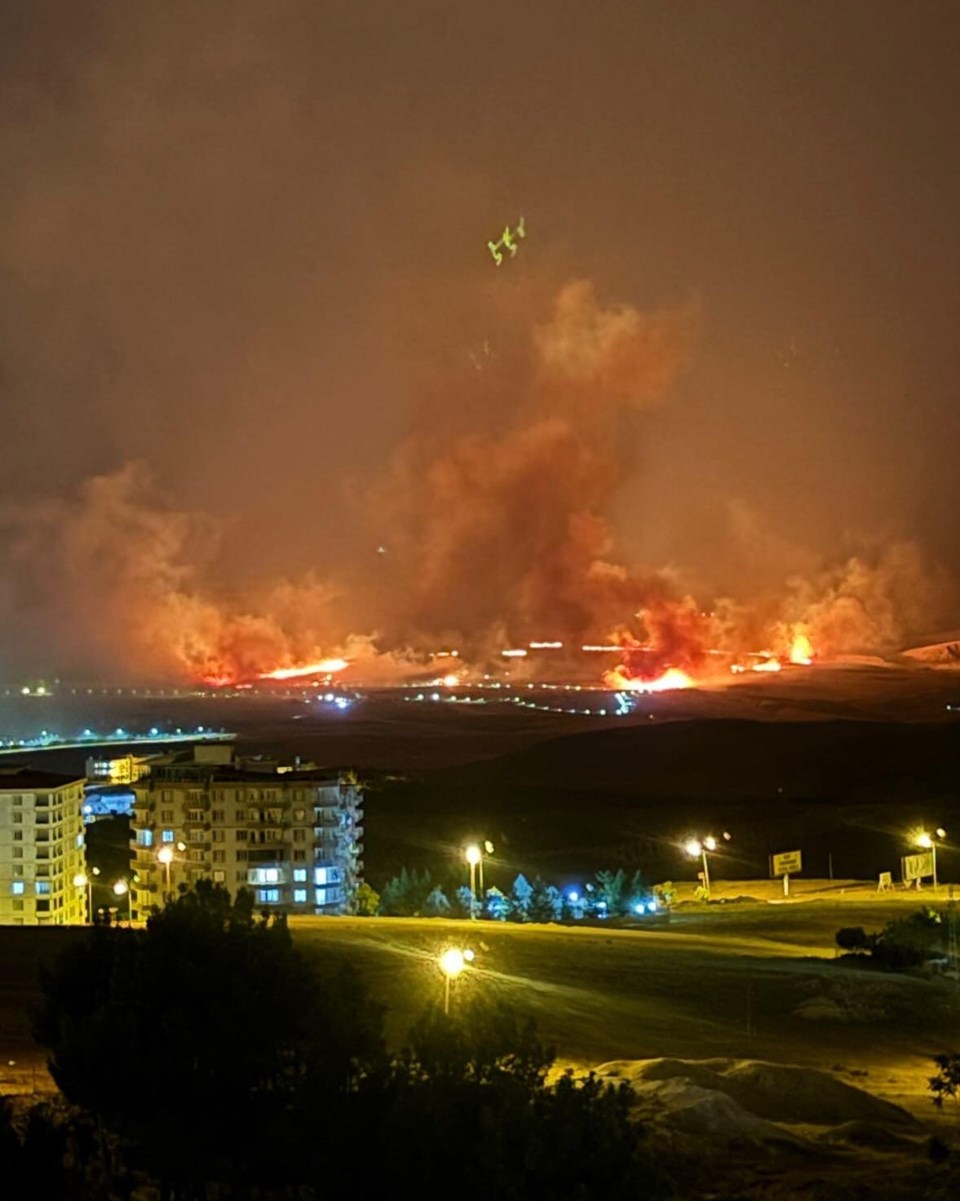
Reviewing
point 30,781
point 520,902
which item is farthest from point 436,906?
point 30,781

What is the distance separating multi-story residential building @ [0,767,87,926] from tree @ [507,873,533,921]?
1662 centimetres

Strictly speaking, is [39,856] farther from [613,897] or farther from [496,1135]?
[496,1135]

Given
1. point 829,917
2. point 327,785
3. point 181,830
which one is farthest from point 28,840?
point 829,917

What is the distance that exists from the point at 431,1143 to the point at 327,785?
42.7 meters

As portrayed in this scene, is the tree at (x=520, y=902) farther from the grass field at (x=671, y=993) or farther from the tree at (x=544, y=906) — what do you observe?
the grass field at (x=671, y=993)

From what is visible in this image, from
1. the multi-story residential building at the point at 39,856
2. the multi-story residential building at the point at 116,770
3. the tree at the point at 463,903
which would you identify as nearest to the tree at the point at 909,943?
the tree at the point at 463,903

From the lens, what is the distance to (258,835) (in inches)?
2099

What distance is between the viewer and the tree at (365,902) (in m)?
49.8

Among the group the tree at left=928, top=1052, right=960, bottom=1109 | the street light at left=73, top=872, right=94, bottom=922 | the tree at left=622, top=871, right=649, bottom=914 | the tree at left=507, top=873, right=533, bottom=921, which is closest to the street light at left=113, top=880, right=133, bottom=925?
the street light at left=73, top=872, right=94, bottom=922

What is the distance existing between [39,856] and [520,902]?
19.4 m

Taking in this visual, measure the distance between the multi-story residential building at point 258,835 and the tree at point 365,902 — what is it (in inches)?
21.0

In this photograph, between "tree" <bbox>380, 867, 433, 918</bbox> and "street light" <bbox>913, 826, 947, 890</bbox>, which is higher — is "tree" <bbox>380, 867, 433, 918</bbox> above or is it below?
below

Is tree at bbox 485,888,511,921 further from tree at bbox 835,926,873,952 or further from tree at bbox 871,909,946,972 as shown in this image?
tree at bbox 871,909,946,972

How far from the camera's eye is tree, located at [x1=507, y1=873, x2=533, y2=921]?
4531cm
